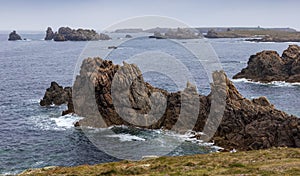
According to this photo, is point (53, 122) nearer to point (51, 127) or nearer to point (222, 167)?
point (51, 127)

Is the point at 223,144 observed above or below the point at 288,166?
below

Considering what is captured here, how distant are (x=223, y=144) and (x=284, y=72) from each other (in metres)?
74.8

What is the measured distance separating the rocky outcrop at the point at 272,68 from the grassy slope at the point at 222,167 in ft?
286

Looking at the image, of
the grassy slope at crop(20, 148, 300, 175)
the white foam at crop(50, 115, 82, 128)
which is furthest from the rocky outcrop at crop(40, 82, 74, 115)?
the grassy slope at crop(20, 148, 300, 175)

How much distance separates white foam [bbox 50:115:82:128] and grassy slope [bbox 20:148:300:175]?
33.8 metres

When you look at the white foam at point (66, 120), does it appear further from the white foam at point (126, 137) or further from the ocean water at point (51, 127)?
the white foam at point (126, 137)

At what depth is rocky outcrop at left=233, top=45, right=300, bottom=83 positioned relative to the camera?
122438 millimetres

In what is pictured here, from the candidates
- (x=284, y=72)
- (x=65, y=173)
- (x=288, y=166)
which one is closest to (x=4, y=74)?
(x=284, y=72)

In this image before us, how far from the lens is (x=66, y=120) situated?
7788cm

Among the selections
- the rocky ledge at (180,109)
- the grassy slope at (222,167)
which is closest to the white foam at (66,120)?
the rocky ledge at (180,109)

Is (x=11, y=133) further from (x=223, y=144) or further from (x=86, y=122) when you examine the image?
(x=223, y=144)

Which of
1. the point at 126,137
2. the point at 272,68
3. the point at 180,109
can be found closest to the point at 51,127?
the point at 126,137

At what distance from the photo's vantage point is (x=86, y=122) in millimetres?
74375

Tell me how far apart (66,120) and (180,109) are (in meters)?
24.9
